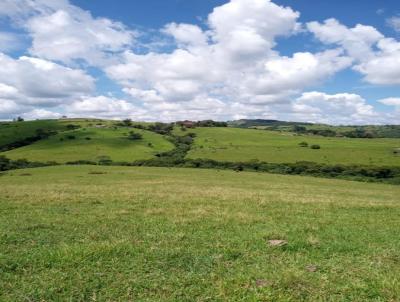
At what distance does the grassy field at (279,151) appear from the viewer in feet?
381

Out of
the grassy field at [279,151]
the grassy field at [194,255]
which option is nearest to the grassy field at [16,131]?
the grassy field at [279,151]

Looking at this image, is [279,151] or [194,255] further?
Result: [279,151]

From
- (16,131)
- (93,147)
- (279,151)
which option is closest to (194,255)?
(279,151)

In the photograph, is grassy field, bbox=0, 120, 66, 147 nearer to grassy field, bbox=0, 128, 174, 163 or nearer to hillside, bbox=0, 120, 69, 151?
hillside, bbox=0, 120, 69, 151

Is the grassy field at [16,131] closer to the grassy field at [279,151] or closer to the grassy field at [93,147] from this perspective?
the grassy field at [93,147]

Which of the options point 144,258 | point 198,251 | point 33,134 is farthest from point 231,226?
point 33,134

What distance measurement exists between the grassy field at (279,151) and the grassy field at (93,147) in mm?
16839

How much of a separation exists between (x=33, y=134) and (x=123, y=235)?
175 metres

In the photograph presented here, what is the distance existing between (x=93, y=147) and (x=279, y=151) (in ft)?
216

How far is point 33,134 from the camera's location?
575 feet

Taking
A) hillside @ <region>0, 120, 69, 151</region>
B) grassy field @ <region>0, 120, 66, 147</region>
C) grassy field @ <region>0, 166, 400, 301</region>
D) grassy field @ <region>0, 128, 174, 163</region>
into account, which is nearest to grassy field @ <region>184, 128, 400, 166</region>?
grassy field @ <region>0, 128, 174, 163</region>

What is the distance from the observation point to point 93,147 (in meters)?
144

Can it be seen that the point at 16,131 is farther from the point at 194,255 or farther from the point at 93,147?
the point at 194,255

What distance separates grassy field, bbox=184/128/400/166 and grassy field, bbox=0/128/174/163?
16.8 m
